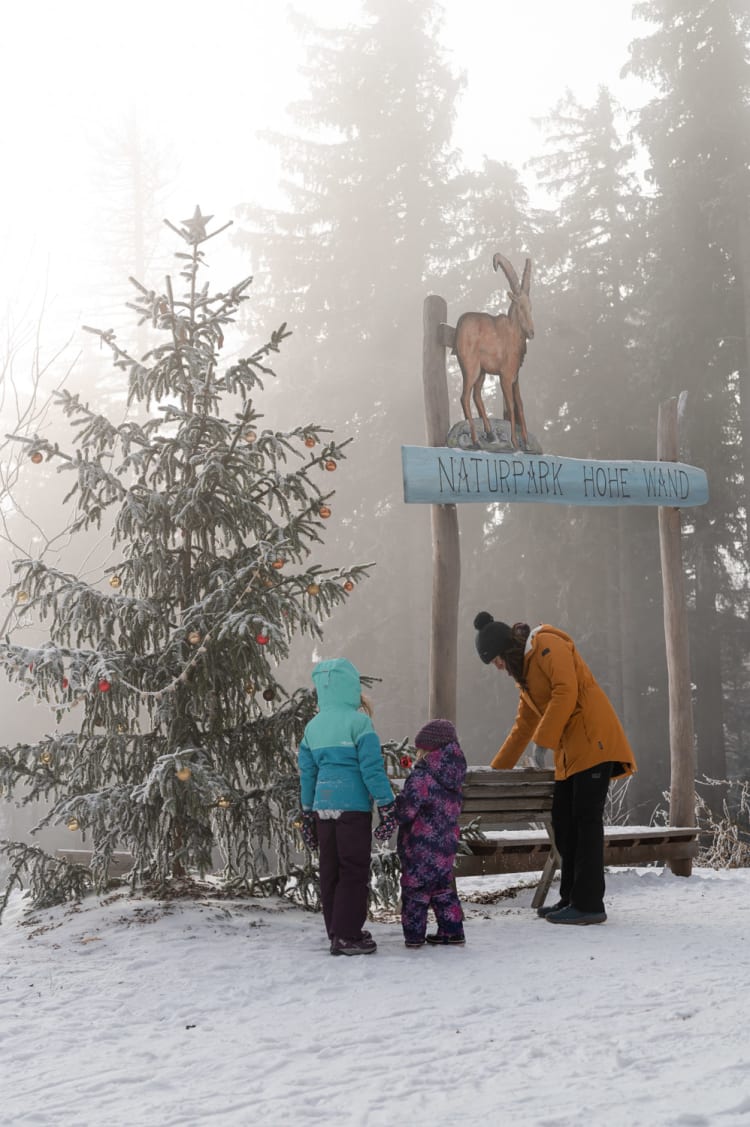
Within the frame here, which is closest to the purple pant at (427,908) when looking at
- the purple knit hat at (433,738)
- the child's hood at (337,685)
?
the purple knit hat at (433,738)

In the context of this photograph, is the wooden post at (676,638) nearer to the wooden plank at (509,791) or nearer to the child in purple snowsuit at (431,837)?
the wooden plank at (509,791)

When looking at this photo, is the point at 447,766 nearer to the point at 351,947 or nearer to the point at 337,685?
the point at 337,685

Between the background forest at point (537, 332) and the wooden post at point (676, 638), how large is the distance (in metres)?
12.1

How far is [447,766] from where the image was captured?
20.2 ft

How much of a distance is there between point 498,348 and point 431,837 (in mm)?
4400

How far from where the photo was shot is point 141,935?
591cm

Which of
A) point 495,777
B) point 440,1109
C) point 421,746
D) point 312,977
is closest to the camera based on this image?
point 440,1109

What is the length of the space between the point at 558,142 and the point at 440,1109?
27.2 meters

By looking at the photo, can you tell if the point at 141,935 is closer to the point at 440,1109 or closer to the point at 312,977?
the point at 312,977

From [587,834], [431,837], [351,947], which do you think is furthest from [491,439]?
[351,947]

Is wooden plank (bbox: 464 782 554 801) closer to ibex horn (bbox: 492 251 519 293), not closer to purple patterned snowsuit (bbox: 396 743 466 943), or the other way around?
purple patterned snowsuit (bbox: 396 743 466 943)

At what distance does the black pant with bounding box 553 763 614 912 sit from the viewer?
6.48m

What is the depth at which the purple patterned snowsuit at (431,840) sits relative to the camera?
599cm

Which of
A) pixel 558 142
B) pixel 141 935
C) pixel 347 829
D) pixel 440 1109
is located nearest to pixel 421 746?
pixel 347 829
